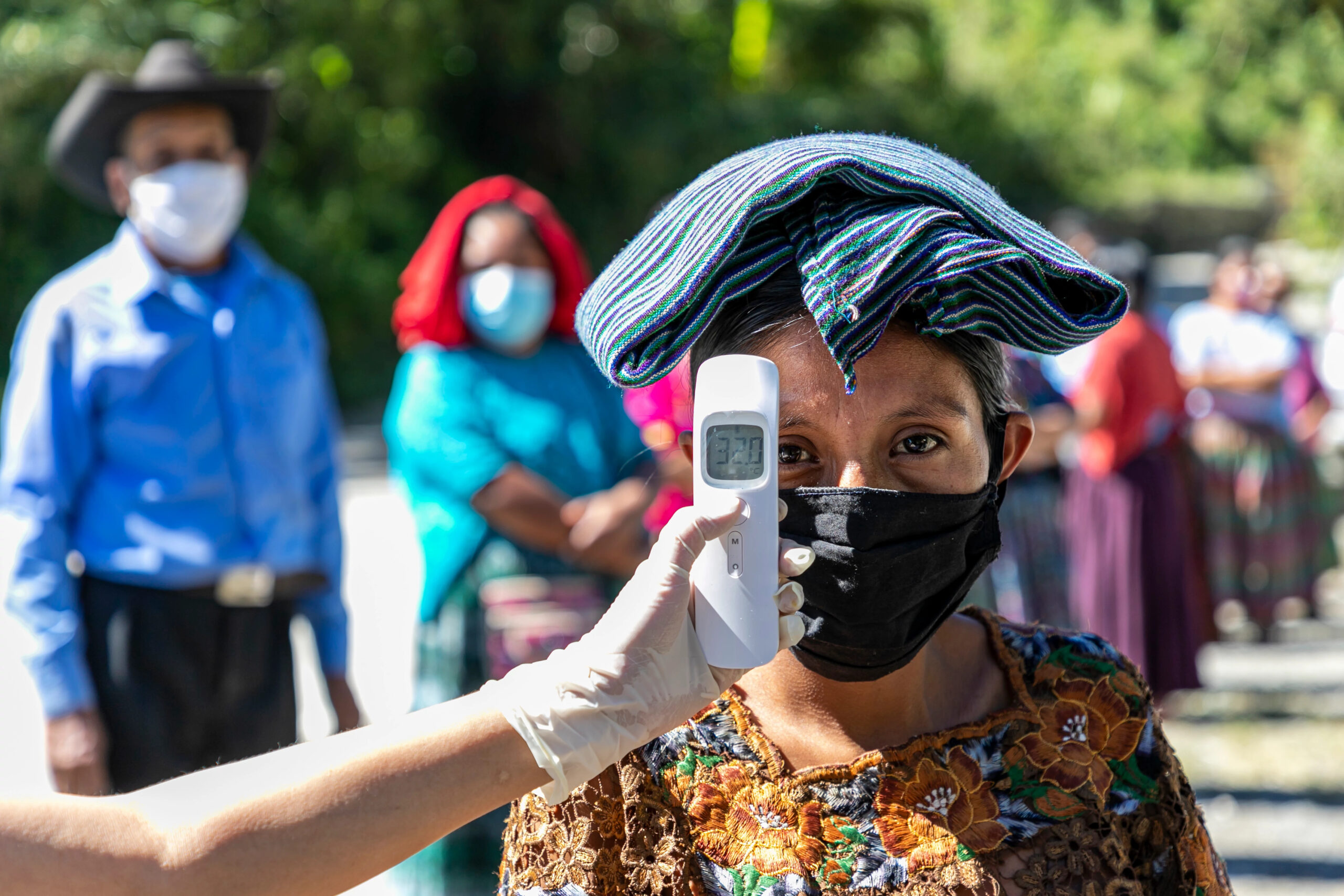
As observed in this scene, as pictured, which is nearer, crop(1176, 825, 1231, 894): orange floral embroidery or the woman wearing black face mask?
the woman wearing black face mask

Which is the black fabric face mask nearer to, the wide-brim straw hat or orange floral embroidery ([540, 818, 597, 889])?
orange floral embroidery ([540, 818, 597, 889])

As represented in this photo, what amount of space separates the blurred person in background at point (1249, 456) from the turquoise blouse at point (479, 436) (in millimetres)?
5163

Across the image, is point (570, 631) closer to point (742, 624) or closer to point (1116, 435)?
point (742, 624)

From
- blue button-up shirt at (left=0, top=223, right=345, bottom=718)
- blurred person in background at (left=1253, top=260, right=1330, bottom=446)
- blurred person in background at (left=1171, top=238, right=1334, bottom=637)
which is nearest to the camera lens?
blue button-up shirt at (left=0, top=223, right=345, bottom=718)

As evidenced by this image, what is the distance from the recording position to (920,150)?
1.64 metres

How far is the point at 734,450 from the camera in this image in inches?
51.8

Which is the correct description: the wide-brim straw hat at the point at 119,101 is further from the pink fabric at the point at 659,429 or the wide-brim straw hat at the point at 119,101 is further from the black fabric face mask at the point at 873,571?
the black fabric face mask at the point at 873,571

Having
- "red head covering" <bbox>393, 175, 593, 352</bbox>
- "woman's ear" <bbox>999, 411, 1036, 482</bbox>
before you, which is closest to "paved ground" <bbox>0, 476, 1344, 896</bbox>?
"red head covering" <bbox>393, 175, 593, 352</bbox>

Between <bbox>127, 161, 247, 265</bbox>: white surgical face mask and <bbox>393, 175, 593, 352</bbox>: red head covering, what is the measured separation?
0.58 m

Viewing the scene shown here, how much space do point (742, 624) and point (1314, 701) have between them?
6.65 m

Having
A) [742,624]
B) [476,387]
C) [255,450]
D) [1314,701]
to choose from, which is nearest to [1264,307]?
[1314,701]

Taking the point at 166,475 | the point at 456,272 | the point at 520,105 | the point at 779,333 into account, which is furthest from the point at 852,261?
the point at 520,105

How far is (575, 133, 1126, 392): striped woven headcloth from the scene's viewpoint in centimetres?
144

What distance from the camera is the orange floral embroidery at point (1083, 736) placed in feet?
5.27
